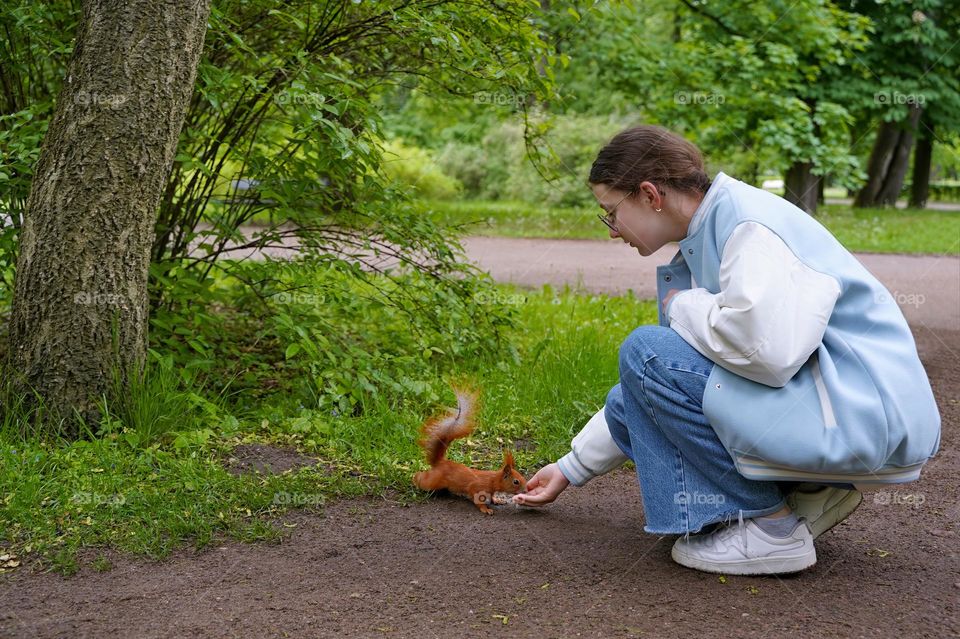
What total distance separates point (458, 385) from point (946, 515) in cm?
224

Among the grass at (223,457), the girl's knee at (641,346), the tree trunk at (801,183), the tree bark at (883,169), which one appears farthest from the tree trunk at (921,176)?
the girl's knee at (641,346)

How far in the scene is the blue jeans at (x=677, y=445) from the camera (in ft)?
8.75

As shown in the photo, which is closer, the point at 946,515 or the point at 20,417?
the point at 946,515

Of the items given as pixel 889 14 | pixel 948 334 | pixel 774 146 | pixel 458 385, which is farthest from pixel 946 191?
pixel 458 385

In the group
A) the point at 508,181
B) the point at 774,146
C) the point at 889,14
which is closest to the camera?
the point at 774,146

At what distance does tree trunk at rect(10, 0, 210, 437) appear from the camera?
3670 mm

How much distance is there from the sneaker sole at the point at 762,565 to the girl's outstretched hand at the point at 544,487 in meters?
0.54

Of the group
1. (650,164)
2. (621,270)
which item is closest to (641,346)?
(650,164)

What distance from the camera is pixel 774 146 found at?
12555 millimetres

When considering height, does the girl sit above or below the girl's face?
below

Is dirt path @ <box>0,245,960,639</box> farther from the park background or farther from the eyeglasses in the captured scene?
the eyeglasses

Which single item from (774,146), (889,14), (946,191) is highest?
(889,14)

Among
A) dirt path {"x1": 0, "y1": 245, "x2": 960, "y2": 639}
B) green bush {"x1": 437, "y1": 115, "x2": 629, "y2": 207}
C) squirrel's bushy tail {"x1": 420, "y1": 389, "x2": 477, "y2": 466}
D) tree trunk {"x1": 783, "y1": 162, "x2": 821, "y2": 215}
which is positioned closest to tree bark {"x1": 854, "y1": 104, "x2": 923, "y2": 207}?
tree trunk {"x1": 783, "y1": 162, "x2": 821, "y2": 215}

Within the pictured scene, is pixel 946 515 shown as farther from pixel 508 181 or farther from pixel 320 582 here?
pixel 508 181
